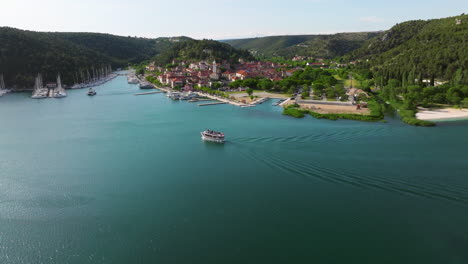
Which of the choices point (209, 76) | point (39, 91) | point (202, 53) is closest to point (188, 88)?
point (209, 76)

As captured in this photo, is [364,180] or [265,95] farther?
[265,95]

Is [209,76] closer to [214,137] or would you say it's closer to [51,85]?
[51,85]

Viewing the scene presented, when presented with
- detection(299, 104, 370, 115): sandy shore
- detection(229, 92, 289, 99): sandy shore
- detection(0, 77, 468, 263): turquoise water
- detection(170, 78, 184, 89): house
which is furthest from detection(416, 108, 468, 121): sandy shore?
detection(170, 78, 184, 89): house

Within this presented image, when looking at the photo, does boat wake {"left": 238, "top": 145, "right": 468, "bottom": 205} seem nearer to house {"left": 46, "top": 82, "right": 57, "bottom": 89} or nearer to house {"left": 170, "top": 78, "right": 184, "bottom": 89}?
house {"left": 170, "top": 78, "right": 184, "bottom": 89}

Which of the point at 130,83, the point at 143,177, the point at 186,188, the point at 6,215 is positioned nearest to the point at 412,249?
the point at 186,188

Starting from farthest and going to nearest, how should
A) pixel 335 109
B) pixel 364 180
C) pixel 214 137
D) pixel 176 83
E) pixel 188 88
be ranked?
pixel 176 83 < pixel 188 88 < pixel 335 109 < pixel 214 137 < pixel 364 180

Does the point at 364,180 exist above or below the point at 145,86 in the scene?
below
